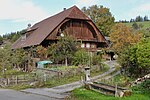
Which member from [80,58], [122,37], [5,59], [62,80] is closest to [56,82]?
[62,80]

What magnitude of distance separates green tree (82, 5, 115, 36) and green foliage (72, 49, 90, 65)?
30.1 m

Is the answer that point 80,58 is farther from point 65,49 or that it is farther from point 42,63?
point 42,63

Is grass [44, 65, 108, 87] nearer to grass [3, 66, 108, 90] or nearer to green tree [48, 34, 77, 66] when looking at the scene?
grass [3, 66, 108, 90]

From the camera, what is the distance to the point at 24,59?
1922 inches

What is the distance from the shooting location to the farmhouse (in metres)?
48.4

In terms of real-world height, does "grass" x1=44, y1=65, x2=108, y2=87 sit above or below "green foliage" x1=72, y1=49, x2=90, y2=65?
below

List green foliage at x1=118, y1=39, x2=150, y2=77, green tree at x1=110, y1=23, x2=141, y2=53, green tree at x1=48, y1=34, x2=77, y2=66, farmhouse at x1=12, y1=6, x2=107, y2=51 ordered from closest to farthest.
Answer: green foliage at x1=118, y1=39, x2=150, y2=77 → green tree at x1=110, y1=23, x2=141, y2=53 → green tree at x1=48, y1=34, x2=77, y2=66 → farmhouse at x1=12, y1=6, x2=107, y2=51

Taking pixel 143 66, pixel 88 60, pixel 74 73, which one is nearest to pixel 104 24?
pixel 88 60

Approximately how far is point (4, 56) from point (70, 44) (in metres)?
11.4

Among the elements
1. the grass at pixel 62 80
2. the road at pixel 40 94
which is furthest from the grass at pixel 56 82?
the road at pixel 40 94

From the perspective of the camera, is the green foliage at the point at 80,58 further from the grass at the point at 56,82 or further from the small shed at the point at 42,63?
the grass at the point at 56,82

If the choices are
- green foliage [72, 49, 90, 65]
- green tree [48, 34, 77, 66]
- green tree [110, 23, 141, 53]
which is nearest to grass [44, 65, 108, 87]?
→ green foliage [72, 49, 90, 65]

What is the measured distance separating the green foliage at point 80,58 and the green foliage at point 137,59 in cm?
1112

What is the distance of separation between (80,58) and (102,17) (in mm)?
31968
